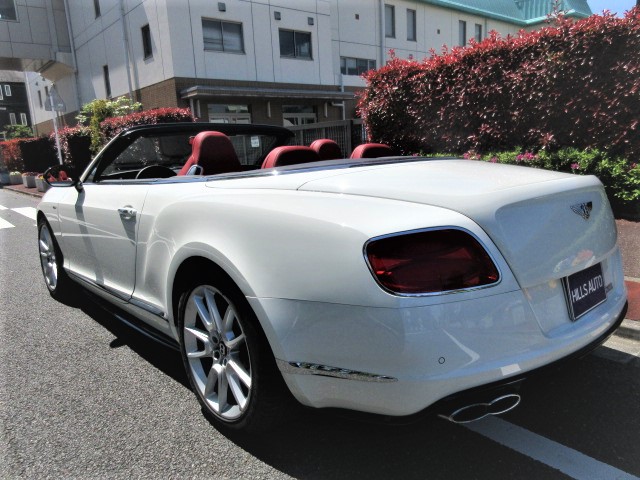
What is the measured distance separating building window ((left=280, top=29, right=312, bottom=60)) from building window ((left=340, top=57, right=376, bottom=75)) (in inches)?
120

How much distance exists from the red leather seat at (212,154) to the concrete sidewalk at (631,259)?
2979 mm

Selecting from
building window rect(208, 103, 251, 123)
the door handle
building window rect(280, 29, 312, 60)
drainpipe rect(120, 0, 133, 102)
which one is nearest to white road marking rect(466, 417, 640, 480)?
the door handle

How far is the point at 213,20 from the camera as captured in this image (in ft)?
62.2

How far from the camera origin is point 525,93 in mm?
6770

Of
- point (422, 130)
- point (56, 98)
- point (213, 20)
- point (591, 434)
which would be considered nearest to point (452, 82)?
point (422, 130)

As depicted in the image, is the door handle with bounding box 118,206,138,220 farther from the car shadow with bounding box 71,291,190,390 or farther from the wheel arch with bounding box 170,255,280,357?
the car shadow with bounding box 71,291,190,390

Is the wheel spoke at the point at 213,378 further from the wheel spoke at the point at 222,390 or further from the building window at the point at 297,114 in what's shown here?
the building window at the point at 297,114

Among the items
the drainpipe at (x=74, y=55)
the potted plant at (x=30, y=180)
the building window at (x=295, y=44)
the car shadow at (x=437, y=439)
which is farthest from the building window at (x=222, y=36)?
the car shadow at (x=437, y=439)

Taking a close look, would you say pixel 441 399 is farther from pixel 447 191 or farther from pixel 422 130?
pixel 422 130

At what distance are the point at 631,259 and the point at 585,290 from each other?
3.32m

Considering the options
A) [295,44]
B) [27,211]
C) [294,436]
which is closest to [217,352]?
[294,436]

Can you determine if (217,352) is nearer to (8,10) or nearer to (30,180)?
(30,180)

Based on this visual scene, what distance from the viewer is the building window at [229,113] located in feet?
65.9

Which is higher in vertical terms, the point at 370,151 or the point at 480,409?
the point at 370,151
